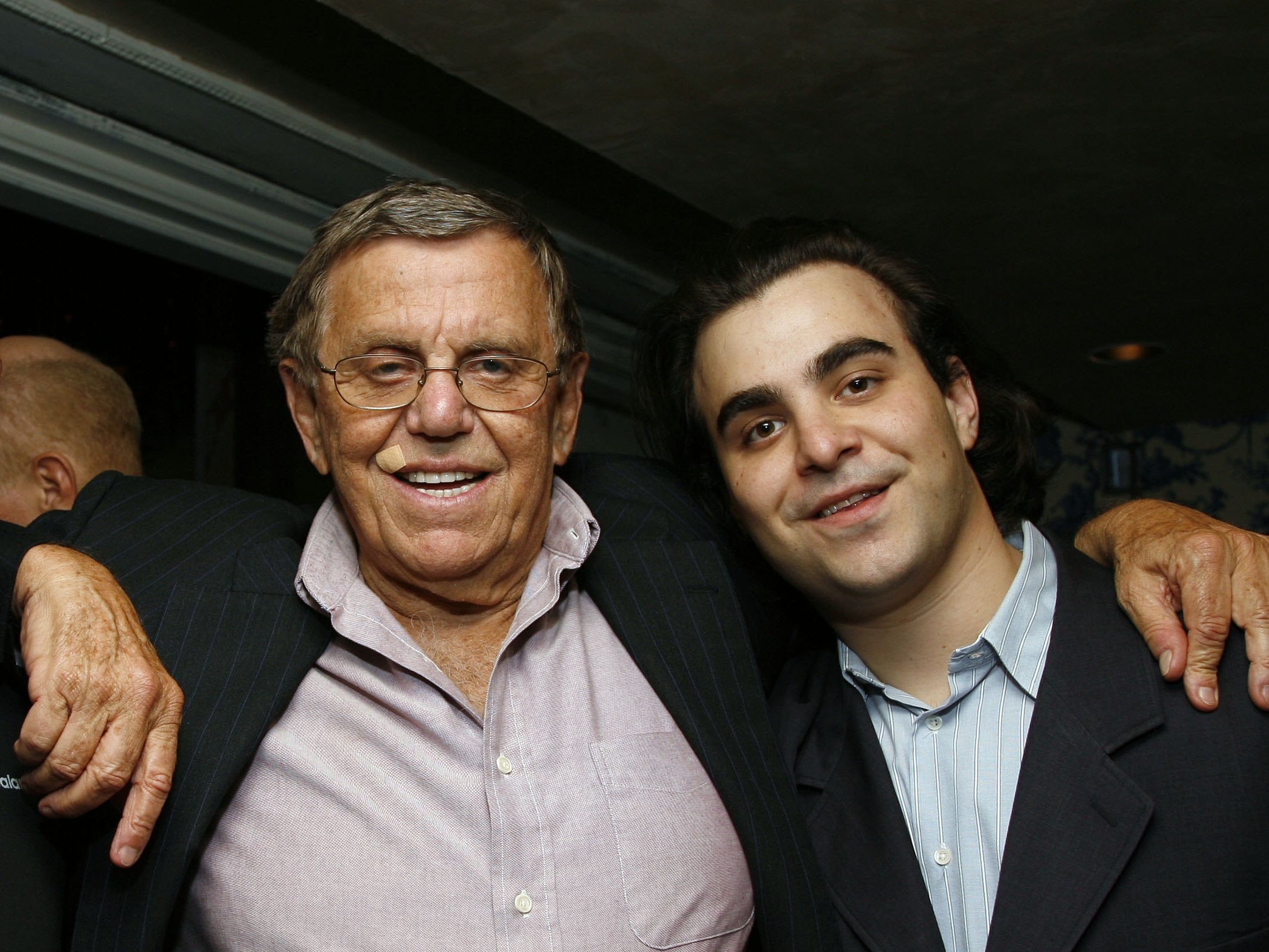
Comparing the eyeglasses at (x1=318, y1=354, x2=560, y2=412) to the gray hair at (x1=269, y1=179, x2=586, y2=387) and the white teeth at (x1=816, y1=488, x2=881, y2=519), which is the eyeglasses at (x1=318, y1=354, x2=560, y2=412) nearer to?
the gray hair at (x1=269, y1=179, x2=586, y2=387)

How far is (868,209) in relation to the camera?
2977 mm

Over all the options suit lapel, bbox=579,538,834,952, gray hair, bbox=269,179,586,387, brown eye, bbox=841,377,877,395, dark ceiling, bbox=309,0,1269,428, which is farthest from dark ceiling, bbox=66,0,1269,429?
suit lapel, bbox=579,538,834,952

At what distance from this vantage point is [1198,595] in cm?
148

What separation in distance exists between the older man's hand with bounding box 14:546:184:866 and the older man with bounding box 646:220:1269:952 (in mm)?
919

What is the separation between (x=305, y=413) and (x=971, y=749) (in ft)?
3.86

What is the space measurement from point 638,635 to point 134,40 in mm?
1406

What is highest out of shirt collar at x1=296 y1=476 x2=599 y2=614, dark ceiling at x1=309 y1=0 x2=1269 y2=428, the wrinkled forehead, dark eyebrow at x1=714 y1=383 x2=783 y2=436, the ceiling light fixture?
the ceiling light fixture

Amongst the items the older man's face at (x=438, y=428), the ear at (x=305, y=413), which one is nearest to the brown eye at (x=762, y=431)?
the older man's face at (x=438, y=428)

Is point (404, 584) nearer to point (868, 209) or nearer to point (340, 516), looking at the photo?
point (340, 516)

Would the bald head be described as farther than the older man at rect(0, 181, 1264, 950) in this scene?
Yes

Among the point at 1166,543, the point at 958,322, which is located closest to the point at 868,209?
the point at 958,322

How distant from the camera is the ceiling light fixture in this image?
14.7 ft

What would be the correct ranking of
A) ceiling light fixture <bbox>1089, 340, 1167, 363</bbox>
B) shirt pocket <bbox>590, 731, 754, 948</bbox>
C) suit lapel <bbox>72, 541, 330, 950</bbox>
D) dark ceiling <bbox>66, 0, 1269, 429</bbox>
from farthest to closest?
ceiling light fixture <bbox>1089, 340, 1167, 363</bbox> < dark ceiling <bbox>66, 0, 1269, 429</bbox> < shirt pocket <bbox>590, 731, 754, 948</bbox> < suit lapel <bbox>72, 541, 330, 950</bbox>

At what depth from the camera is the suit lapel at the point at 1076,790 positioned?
56.0 inches
